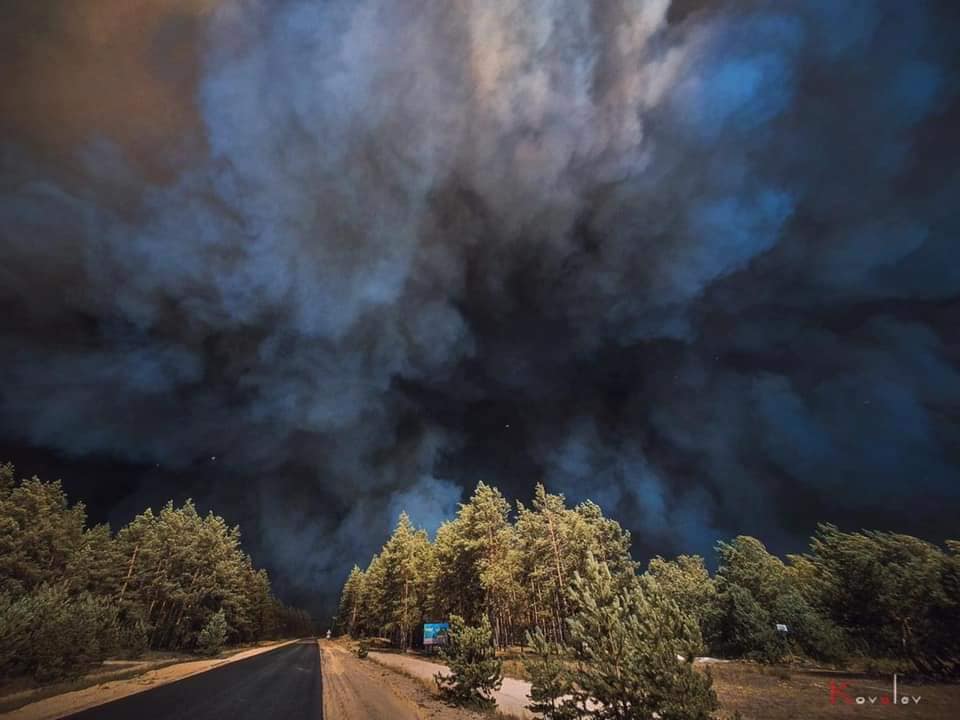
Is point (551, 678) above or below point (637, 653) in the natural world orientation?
below

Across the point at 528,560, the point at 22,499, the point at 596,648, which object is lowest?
the point at 596,648

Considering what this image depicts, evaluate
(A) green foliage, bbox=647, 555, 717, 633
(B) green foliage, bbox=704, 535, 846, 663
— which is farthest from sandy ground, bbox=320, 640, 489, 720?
(A) green foliage, bbox=647, 555, 717, 633

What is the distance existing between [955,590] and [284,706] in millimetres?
36099

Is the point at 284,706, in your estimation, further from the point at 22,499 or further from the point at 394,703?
the point at 22,499

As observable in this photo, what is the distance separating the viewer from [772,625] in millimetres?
39500

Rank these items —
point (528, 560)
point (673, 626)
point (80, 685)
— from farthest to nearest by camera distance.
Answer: point (528, 560) → point (80, 685) → point (673, 626)

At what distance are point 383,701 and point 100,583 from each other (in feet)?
160

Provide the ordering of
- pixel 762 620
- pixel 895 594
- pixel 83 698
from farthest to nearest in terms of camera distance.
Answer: pixel 762 620 → pixel 895 594 → pixel 83 698

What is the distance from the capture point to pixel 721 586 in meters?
47.1

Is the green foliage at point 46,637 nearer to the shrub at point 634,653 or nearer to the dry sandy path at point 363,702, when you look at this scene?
the dry sandy path at point 363,702

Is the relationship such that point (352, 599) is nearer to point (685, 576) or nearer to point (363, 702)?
point (685, 576)

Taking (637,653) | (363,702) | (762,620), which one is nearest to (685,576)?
(762,620)

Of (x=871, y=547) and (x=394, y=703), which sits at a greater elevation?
(x=871, y=547)

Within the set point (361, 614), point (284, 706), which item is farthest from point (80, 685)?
point (361, 614)
